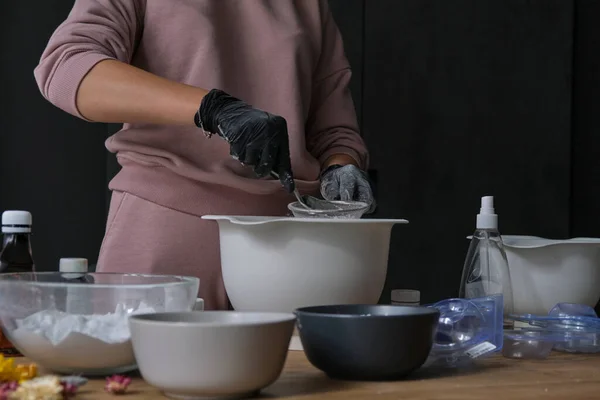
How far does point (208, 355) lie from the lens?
675 mm

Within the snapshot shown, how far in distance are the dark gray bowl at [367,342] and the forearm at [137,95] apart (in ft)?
1.76

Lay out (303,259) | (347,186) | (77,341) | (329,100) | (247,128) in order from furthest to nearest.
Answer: (329,100), (347,186), (247,128), (303,259), (77,341)

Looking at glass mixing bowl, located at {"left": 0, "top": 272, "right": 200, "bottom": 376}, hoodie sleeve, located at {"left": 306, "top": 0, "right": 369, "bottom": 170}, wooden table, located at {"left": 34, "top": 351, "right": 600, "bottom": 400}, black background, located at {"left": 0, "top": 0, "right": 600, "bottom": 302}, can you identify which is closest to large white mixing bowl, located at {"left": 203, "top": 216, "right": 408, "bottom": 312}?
wooden table, located at {"left": 34, "top": 351, "right": 600, "bottom": 400}

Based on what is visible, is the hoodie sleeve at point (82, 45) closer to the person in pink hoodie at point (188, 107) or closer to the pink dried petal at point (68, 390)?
the person in pink hoodie at point (188, 107)

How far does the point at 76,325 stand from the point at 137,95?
578mm

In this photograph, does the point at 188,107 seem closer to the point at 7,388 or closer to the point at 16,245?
the point at 16,245

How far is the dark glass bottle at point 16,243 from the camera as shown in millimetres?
1020

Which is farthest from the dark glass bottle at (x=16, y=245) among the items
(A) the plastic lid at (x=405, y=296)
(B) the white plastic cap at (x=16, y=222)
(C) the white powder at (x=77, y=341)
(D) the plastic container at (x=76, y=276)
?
(A) the plastic lid at (x=405, y=296)

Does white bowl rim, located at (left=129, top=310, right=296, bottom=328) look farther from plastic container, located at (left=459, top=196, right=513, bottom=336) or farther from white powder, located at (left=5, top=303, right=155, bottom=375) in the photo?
plastic container, located at (left=459, top=196, right=513, bottom=336)

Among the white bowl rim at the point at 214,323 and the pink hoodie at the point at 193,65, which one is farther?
the pink hoodie at the point at 193,65

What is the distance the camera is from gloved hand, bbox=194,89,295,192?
119 cm

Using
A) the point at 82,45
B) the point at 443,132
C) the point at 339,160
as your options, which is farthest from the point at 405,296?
the point at 443,132

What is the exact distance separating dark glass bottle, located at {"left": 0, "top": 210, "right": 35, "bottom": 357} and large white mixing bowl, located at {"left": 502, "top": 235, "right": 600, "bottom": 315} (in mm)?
783

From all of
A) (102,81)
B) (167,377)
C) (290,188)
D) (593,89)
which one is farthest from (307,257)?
(593,89)
